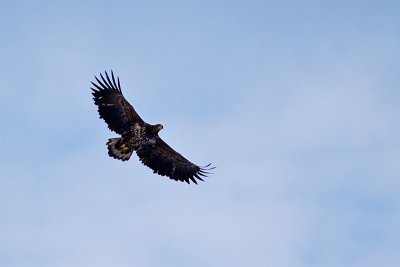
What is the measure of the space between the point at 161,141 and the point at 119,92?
253 cm

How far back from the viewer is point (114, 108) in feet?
107

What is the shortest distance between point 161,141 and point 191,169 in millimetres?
1726

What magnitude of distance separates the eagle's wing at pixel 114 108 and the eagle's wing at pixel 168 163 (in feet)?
4.26

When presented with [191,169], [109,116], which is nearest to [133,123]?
[109,116]

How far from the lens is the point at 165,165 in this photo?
111 feet

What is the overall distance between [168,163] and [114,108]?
317cm

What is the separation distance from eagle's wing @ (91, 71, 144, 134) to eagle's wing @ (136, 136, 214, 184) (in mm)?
1298

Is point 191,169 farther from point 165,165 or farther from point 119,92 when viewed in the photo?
point 119,92

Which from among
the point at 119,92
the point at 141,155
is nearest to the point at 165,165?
the point at 141,155

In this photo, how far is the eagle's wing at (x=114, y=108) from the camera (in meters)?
32.7

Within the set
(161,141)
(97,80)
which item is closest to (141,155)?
(161,141)

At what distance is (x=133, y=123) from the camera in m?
32.7

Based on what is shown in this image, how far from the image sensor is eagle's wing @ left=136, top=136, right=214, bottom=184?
3344 centimetres

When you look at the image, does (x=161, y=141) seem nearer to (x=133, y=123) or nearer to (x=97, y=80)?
(x=133, y=123)
